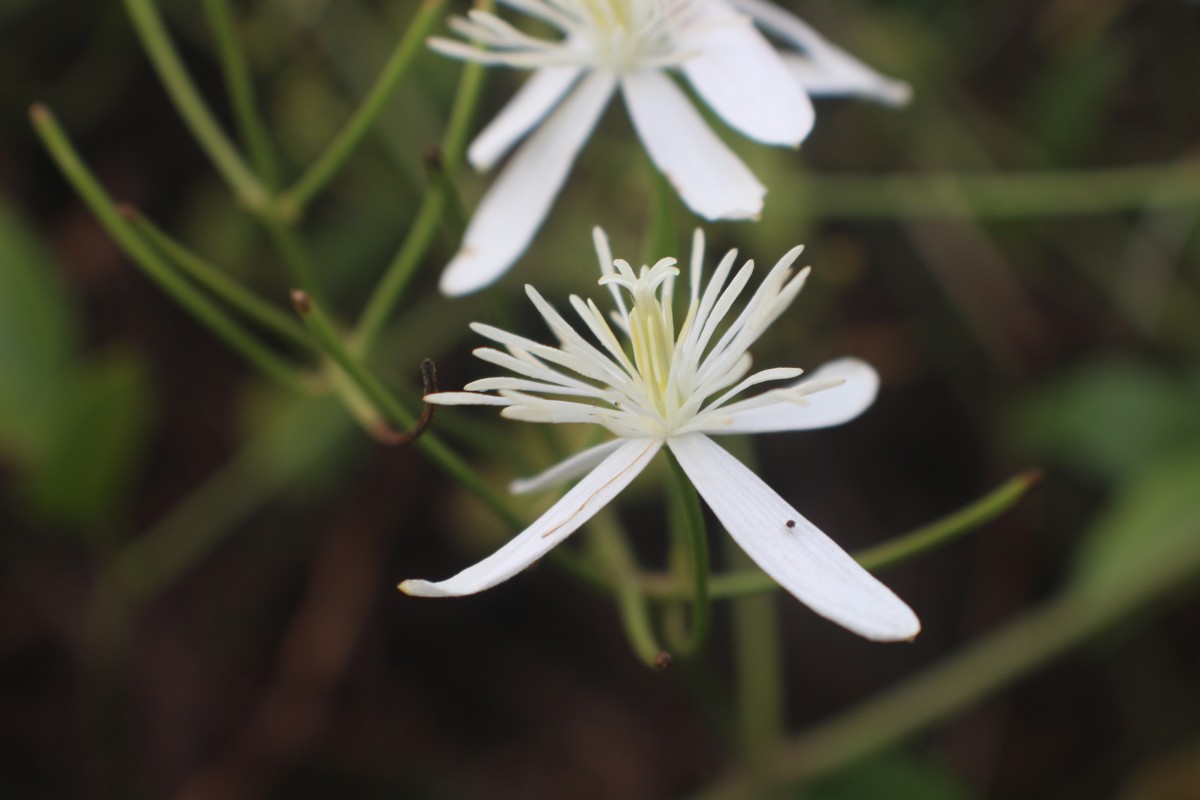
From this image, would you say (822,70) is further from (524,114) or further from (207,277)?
(207,277)

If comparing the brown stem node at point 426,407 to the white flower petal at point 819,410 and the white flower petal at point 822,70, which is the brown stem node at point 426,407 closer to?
the white flower petal at point 819,410

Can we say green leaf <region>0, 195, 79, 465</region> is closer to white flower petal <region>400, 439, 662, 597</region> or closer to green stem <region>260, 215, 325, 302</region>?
green stem <region>260, 215, 325, 302</region>

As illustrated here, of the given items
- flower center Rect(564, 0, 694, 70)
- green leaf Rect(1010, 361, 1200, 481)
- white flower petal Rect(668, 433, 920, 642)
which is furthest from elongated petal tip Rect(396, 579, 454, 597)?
green leaf Rect(1010, 361, 1200, 481)

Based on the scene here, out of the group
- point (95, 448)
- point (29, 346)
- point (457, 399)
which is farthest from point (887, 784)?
point (29, 346)

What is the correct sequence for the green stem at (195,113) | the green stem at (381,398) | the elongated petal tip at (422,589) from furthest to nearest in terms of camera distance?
the green stem at (195,113) < the green stem at (381,398) < the elongated petal tip at (422,589)

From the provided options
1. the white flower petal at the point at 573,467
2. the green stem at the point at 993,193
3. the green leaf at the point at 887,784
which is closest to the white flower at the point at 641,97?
the white flower petal at the point at 573,467

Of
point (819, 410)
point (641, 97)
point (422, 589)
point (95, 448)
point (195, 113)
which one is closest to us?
point (422, 589)
